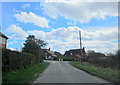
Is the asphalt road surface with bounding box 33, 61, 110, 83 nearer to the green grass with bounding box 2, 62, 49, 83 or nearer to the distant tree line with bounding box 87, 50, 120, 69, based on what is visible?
the green grass with bounding box 2, 62, 49, 83

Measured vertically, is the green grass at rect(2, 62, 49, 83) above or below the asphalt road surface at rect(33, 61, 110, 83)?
above

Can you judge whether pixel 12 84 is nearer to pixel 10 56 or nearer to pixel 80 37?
pixel 10 56

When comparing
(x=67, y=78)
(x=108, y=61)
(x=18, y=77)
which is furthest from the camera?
(x=108, y=61)

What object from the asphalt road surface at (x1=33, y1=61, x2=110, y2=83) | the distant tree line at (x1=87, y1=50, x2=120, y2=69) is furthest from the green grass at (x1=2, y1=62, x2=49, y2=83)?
the distant tree line at (x1=87, y1=50, x2=120, y2=69)

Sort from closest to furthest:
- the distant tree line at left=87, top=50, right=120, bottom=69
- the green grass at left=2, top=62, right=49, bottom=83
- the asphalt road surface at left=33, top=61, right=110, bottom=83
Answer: the green grass at left=2, top=62, right=49, bottom=83 → the asphalt road surface at left=33, top=61, right=110, bottom=83 → the distant tree line at left=87, top=50, right=120, bottom=69

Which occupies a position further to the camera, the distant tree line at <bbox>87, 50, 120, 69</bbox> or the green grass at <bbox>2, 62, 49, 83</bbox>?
the distant tree line at <bbox>87, 50, 120, 69</bbox>

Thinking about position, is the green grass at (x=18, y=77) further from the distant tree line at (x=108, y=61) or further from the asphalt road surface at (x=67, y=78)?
the distant tree line at (x=108, y=61)

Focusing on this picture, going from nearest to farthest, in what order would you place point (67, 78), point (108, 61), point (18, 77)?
point (18, 77) → point (67, 78) → point (108, 61)

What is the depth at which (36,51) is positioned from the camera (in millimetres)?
48562

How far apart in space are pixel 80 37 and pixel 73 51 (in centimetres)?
8118

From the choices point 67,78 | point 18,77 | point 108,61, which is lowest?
point 67,78

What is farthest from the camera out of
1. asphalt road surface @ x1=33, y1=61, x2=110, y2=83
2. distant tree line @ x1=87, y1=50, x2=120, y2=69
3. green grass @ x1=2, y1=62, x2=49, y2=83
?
distant tree line @ x1=87, y1=50, x2=120, y2=69

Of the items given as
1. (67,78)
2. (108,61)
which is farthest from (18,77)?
(108,61)

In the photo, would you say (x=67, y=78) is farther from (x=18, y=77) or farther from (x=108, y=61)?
(x=108, y=61)
